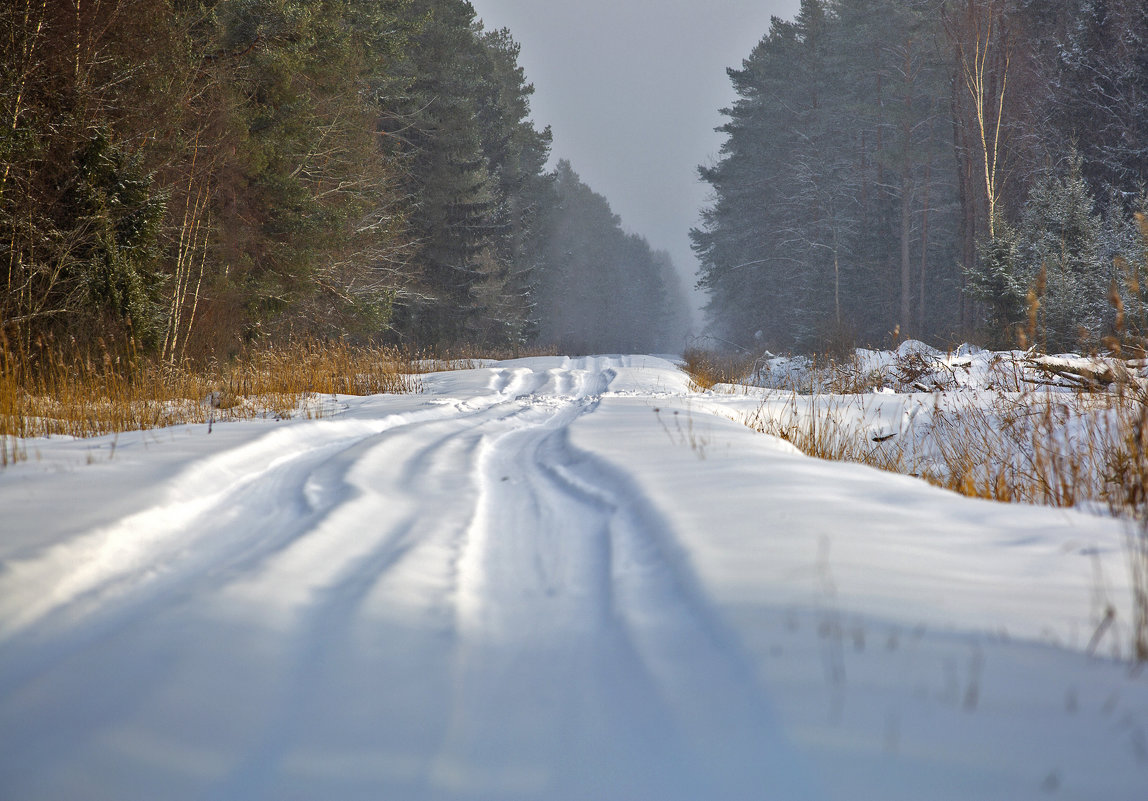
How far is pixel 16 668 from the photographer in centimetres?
137

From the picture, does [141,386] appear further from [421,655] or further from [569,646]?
[569,646]

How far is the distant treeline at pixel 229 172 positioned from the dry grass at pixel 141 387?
0.34 meters

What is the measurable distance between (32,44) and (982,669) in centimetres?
879

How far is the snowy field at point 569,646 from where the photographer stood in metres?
1.04

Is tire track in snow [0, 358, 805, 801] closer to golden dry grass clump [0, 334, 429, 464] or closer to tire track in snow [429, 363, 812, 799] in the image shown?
tire track in snow [429, 363, 812, 799]

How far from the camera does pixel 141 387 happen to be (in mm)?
6332

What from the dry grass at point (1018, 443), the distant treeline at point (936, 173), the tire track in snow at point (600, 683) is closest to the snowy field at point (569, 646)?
the tire track in snow at point (600, 683)

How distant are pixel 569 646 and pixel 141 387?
6637 mm

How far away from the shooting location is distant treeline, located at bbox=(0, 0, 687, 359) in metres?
6.29

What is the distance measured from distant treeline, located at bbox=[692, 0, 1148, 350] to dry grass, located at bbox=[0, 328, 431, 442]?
638 cm

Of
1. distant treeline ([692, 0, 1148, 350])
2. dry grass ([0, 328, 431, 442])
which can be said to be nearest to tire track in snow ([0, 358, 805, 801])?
dry grass ([0, 328, 431, 442])

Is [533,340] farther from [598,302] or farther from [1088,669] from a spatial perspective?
[1088,669]

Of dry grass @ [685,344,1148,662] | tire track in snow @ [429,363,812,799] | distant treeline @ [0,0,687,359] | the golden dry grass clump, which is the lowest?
tire track in snow @ [429,363,812,799]

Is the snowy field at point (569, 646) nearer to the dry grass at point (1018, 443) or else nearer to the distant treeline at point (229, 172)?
the dry grass at point (1018, 443)
